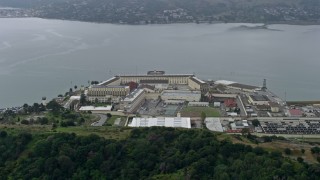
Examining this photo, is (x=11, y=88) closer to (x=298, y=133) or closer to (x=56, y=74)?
(x=56, y=74)

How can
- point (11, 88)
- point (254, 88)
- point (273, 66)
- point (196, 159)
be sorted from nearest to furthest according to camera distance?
point (196, 159), point (254, 88), point (11, 88), point (273, 66)

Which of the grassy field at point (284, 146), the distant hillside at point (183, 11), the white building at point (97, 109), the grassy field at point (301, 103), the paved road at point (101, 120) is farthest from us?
the distant hillside at point (183, 11)

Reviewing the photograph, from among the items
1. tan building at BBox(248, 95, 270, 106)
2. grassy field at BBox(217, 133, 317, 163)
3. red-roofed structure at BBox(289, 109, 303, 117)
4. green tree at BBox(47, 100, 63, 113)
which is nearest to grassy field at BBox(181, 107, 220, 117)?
tan building at BBox(248, 95, 270, 106)

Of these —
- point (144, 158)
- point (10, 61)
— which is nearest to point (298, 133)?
point (144, 158)

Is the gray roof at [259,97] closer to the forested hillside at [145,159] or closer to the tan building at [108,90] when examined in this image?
the tan building at [108,90]

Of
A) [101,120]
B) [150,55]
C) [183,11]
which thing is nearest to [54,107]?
[101,120]

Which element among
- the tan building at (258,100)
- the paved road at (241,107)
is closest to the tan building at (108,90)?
the paved road at (241,107)
